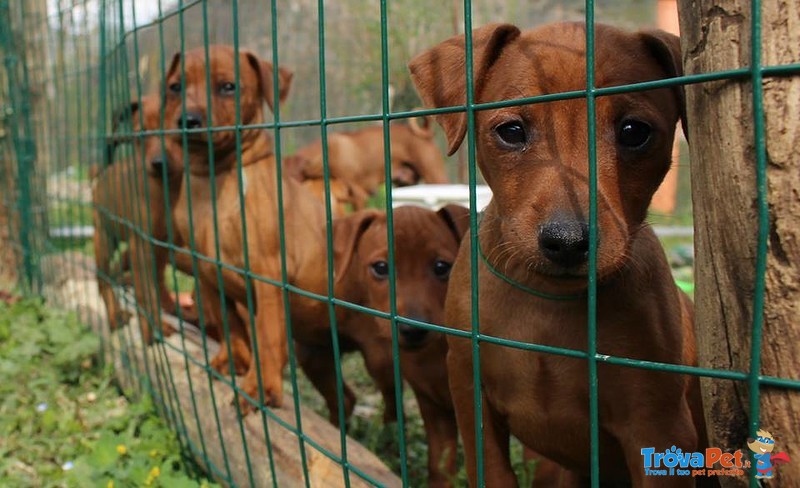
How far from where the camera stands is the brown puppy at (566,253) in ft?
5.62

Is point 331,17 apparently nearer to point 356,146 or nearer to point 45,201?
point 356,146

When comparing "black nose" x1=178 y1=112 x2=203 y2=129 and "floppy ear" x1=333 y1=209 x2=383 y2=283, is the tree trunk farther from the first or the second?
"black nose" x1=178 y1=112 x2=203 y2=129

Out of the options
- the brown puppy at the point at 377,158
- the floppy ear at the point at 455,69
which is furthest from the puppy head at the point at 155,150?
the brown puppy at the point at 377,158

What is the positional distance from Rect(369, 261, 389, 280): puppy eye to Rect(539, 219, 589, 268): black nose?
2.09 m

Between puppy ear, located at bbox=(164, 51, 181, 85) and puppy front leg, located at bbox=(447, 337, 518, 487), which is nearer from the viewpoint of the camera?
puppy front leg, located at bbox=(447, 337, 518, 487)

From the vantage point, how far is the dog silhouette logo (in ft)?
3.95

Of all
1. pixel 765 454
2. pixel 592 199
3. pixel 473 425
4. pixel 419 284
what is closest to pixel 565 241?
pixel 592 199

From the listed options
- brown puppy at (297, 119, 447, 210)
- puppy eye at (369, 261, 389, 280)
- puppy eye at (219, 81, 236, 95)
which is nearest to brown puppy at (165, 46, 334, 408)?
puppy eye at (219, 81, 236, 95)

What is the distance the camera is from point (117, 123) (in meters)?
4.85

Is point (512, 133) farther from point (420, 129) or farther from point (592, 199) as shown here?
point (420, 129)

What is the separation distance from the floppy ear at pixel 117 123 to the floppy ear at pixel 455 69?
91.1 inches

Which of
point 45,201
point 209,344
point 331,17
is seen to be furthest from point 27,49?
point 331,17

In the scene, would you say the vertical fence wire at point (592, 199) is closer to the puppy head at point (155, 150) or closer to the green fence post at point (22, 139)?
the puppy head at point (155, 150)

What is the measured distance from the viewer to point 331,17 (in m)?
11.2
